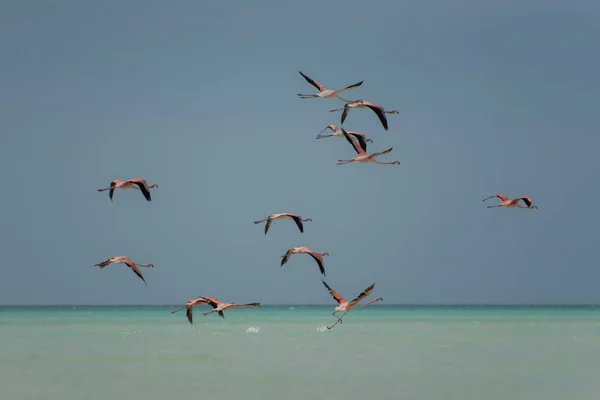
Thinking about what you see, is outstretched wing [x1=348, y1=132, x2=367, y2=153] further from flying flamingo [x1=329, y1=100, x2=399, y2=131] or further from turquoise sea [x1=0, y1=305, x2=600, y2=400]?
turquoise sea [x1=0, y1=305, x2=600, y2=400]

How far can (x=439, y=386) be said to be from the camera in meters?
24.0

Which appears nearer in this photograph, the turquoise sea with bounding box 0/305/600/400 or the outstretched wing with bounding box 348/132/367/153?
the outstretched wing with bounding box 348/132/367/153

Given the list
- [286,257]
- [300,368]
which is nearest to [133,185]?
[286,257]

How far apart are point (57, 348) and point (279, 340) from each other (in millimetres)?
9728

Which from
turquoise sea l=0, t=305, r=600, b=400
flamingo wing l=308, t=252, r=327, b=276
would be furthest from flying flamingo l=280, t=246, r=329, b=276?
turquoise sea l=0, t=305, r=600, b=400

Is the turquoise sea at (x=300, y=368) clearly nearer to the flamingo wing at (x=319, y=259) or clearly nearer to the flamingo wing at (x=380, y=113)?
the flamingo wing at (x=319, y=259)

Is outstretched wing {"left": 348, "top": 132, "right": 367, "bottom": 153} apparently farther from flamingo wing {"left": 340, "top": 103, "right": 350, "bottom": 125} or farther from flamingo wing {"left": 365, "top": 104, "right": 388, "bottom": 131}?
flamingo wing {"left": 365, "top": 104, "right": 388, "bottom": 131}

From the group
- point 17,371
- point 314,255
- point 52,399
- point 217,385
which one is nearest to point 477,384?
point 217,385

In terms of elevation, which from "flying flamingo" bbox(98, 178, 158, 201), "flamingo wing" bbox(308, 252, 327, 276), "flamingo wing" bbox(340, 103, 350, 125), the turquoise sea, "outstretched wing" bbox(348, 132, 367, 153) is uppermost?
"flamingo wing" bbox(340, 103, 350, 125)

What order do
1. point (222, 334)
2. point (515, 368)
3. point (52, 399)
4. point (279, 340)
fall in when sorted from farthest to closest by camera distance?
1. point (222, 334)
2. point (279, 340)
3. point (515, 368)
4. point (52, 399)

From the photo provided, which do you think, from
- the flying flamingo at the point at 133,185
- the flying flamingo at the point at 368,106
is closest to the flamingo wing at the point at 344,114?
the flying flamingo at the point at 368,106

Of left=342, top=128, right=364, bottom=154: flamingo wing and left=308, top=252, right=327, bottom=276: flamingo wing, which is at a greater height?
left=342, top=128, right=364, bottom=154: flamingo wing

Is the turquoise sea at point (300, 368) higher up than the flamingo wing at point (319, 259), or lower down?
lower down

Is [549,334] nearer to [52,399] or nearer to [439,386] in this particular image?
[439,386]
